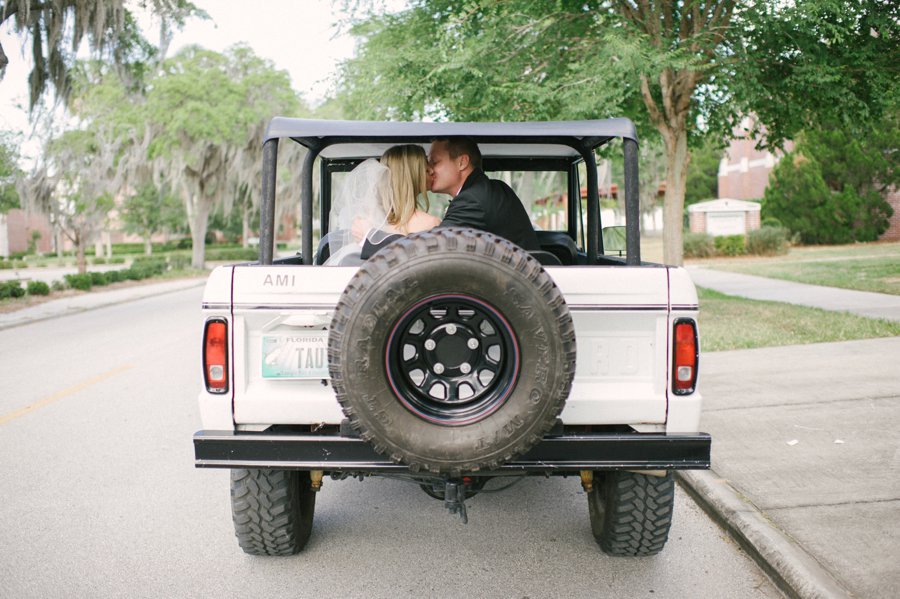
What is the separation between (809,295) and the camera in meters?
14.7

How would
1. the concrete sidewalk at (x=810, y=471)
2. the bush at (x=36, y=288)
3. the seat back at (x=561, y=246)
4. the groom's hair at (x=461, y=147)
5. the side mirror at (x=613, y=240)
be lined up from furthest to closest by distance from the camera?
the bush at (x=36, y=288), the side mirror at (x=613, y=240), the seat back at (x=561, y=246), the groom's hair at (x=461, y=147), the concrete sidewalk at (x=810, y=471)

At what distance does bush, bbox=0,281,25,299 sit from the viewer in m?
18.5

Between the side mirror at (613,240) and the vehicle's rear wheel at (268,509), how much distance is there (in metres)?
2.74

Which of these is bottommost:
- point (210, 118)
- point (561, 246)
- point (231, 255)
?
point (561, 246)

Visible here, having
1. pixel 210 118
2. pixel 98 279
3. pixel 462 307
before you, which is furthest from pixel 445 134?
pixel 210 118

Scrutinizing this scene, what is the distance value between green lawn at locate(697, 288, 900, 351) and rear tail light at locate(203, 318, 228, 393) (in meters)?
7.33

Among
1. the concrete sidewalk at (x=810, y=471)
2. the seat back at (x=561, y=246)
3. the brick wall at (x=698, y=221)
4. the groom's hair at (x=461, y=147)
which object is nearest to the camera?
the concrete sidewalk at (x=810, y=471)

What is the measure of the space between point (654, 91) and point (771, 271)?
10.6 metres

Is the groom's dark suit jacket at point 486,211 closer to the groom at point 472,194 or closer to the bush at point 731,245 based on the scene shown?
the groom at point 472,194

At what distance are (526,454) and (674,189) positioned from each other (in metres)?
10.5

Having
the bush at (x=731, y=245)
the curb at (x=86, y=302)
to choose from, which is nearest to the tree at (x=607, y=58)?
the curb at (x=86, y=302)

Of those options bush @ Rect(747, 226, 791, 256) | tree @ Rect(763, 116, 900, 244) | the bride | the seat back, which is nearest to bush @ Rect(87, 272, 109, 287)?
the seat back

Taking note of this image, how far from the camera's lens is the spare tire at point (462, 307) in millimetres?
2826

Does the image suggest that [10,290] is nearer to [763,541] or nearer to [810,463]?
[810,463]
